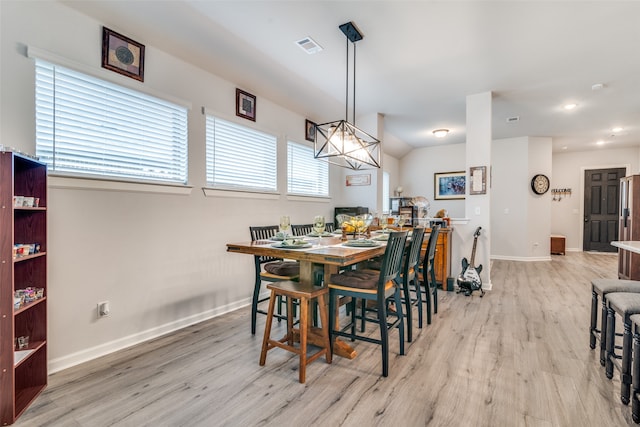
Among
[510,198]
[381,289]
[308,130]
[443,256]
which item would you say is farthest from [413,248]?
[510,198]

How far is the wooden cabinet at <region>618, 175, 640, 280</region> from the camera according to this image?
4.29 metres

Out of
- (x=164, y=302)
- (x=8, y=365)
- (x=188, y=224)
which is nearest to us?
(x=8, y=365)

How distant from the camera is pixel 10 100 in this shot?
6.29 ft

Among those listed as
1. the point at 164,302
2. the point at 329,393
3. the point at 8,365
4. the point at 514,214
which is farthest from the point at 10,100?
the point at 514,214

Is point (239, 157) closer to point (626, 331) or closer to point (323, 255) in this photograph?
point (323, 255)

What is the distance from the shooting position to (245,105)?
362 cm

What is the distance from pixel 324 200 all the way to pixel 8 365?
4.01m

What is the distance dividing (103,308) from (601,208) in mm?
10203

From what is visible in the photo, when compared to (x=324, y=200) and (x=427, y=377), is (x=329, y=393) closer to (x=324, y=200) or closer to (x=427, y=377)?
(x=427, y=377)

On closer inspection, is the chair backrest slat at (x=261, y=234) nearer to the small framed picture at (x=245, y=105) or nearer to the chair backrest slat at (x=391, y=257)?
the chair backrest slat at (x=391, y=257)

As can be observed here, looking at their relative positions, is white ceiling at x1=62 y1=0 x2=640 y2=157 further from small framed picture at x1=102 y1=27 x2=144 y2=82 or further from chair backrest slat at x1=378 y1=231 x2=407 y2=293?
chair backrest slat at x1=378 y1=231 x2=407 y2=293

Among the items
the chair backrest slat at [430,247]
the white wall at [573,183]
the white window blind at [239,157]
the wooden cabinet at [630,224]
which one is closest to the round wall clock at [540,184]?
the white wall at [573,183]

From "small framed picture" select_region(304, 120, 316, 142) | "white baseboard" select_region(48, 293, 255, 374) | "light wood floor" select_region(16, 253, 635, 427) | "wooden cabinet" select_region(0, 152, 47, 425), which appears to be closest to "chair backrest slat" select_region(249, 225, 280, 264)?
"light wood floor" select_region(16, 253, 635, 427)

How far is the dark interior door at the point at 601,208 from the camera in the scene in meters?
7.52
